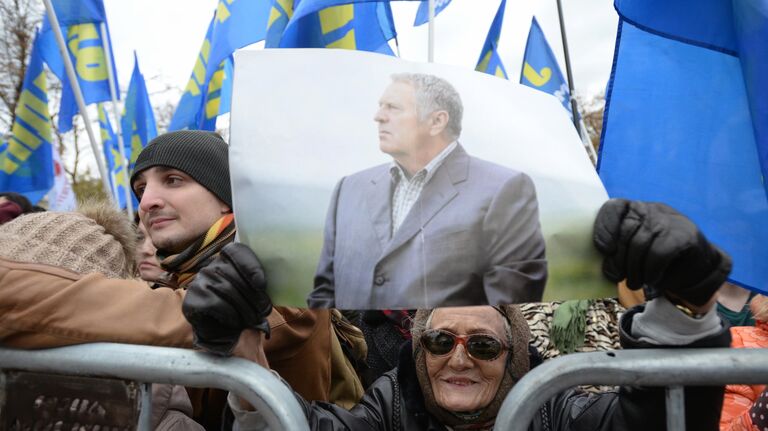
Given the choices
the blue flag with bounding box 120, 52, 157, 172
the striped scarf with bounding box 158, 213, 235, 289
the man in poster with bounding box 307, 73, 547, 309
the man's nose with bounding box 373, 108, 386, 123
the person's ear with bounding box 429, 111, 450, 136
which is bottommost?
the blue flag with bounding box 120, 52, 157, 172

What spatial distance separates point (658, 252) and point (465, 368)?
0.91 m

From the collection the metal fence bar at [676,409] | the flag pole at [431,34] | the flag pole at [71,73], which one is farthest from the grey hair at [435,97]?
the flag pole at [71,73]

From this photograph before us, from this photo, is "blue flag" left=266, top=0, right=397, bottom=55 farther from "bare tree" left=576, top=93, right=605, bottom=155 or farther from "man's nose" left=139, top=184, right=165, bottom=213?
"bare tree" left=576, top=93, right=605, bottom=155

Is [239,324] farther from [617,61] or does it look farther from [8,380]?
[617,61]

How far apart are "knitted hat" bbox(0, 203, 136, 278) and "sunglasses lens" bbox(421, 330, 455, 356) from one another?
819mm

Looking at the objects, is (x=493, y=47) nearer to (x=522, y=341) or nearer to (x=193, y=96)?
(x=193, y=96)

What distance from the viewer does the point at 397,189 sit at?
99 cm

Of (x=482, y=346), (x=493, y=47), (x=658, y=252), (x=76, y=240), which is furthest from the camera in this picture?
(x=493, y=47)

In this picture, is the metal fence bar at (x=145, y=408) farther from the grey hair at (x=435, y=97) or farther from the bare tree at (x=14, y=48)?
the bare tree at (x=14, y=48)

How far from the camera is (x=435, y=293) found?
94cm

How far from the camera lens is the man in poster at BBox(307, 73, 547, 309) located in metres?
0.94

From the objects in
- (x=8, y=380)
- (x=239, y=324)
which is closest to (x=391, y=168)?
(x=239, y=324)

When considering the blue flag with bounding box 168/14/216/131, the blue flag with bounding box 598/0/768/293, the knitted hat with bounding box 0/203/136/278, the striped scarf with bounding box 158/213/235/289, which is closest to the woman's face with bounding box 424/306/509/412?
the blue flag with bounding box 598/0/768/293

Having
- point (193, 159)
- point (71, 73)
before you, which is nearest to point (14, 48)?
point (71, 73)
